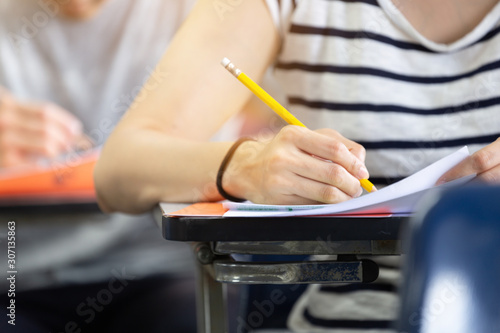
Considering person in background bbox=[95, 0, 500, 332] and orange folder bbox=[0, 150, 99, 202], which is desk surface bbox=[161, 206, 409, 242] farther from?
orange folder bbox=[0, 150, 99, 202]

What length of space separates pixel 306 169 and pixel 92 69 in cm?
141

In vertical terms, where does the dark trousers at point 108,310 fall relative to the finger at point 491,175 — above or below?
below

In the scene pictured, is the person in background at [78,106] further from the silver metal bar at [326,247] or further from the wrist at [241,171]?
the silver metal bar at [326,247]

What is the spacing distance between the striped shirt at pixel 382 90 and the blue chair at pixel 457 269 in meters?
0.52

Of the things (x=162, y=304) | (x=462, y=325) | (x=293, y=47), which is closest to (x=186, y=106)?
(x=293, y=47)

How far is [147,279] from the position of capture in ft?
4.34

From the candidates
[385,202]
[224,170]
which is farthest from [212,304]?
[385,202]

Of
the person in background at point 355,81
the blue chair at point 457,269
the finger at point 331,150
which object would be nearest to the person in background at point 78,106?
the person in background at point 355,81

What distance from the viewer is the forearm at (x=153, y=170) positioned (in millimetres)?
691

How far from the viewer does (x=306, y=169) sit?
0.59 meters

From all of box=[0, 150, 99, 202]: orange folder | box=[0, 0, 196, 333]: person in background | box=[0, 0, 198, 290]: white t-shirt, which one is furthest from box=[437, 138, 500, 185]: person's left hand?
box=[0, 150, 99, 202]: orange folder

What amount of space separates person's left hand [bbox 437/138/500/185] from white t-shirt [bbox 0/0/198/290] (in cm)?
109

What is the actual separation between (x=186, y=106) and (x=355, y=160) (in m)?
0.29

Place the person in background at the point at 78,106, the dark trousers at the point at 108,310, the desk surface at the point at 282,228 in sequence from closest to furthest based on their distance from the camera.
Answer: the desk surface at the point at 282,228, the dark trousers at the point at 108,310, the person in background at the point at 78,106
